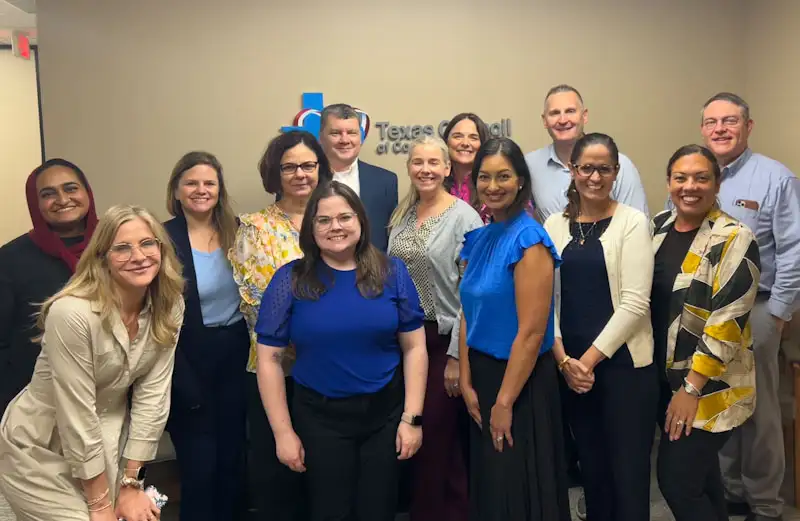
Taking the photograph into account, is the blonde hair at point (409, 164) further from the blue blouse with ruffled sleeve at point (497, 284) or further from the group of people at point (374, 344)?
the blue blouse with ruffled sleeve at point (497, 284)

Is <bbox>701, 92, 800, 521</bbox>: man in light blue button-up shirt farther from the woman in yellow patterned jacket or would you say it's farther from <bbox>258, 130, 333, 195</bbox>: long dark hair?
<bbox>258, 130, 333, 195</bbox>: long dark hair

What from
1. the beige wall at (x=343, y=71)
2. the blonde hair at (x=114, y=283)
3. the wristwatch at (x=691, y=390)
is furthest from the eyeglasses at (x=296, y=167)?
the wristwatch at (x=691, y=390)

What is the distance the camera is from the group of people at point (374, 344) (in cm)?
198

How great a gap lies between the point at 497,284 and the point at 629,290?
47 cm

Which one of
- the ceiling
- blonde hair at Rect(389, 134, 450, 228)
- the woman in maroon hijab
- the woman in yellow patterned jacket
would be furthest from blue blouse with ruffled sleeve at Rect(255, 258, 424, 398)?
the ceiling

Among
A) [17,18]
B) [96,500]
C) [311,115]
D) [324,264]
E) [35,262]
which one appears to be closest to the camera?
[96,500]

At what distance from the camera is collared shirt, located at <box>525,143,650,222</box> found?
2.85m

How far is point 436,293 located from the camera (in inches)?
99.4

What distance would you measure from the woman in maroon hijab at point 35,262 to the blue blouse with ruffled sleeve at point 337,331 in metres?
0.84

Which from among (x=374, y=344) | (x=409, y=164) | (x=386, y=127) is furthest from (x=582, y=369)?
(x=386, y=127)

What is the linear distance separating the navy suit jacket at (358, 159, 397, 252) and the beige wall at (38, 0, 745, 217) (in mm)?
735

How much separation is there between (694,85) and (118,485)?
3.86 m

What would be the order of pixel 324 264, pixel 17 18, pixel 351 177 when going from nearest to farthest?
pixel 324 264 → pixel 351 177 → pixel 17 18

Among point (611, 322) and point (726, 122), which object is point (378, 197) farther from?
point (726, 122)
